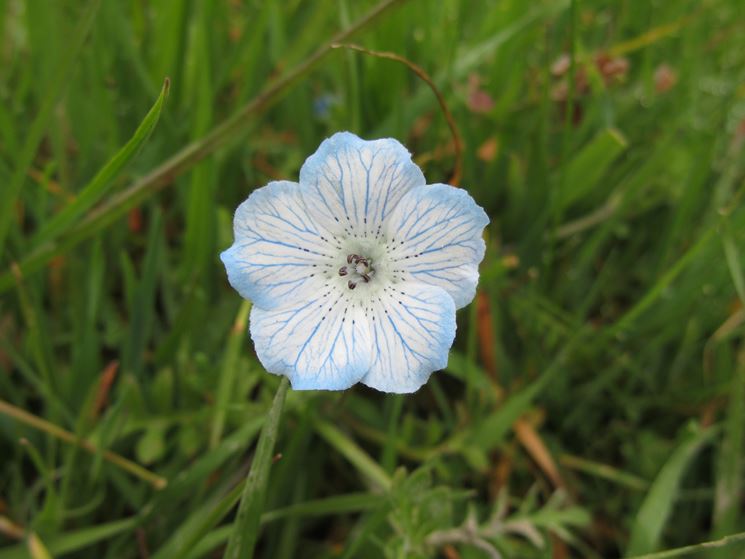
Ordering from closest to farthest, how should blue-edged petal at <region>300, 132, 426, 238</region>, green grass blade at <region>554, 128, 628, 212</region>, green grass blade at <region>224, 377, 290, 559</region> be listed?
1. green grass blade at <region>224, 377, 290, 559</region>
2. blue-edged petal at <region>300, 132, 426, 238</region>
3. green grass blade at <region>554, 128, 628, 212</region>

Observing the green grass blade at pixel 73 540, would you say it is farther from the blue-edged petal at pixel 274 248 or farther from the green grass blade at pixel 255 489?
the blue-edged petal at pixel 274 248

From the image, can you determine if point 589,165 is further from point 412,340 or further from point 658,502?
point 412,340

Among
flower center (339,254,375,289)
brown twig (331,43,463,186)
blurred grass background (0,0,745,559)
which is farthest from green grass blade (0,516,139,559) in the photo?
brown twig (331,43,463,186)

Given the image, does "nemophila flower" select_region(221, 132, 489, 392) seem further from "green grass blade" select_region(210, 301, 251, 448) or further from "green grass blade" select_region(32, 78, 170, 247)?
"green grass blade" select_region(210, 301, 251, 448)

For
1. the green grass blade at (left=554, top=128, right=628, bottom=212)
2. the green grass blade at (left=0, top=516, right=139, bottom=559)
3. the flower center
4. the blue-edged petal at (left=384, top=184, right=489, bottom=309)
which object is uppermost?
the green grass blade at (left=554, top=128, right=628, bottom=212)

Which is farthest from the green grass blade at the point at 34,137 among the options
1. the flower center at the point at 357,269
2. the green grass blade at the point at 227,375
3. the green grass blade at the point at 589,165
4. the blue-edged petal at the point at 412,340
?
the green grass blade at the point at 589,165

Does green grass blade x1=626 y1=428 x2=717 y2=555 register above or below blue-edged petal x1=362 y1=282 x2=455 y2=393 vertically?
below

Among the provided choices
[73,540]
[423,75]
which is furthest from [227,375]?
[423,75]
